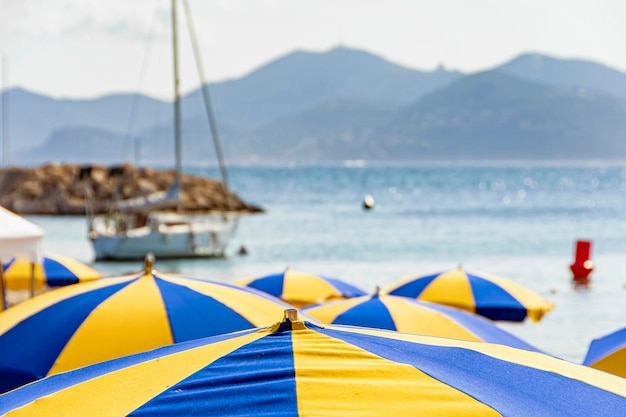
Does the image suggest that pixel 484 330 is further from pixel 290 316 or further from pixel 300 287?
pixel 300 287

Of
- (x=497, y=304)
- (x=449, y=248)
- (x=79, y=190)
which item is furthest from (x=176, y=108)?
(x=79, y=190)

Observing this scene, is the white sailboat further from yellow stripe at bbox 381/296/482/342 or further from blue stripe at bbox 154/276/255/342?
blue stripe at bbox 154/276/255/342

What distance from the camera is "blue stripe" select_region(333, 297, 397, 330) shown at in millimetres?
5969

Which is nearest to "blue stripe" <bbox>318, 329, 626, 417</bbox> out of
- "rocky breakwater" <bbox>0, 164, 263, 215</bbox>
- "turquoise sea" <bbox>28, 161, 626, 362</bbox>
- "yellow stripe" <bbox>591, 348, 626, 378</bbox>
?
"yellow stripe" <bbox>591, 348, 626, 378</bbox>

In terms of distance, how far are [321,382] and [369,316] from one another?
3639 millimetres

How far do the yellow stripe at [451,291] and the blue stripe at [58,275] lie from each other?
3.62 m

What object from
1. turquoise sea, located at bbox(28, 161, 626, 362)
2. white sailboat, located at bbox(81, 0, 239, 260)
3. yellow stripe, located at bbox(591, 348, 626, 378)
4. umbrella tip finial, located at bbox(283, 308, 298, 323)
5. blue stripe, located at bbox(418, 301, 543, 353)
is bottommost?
turquoise sea, located at bbox(28, 161, 626, 362)

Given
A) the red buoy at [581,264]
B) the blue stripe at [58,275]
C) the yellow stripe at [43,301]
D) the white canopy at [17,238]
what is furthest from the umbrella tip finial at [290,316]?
the red buoy at [581,264]

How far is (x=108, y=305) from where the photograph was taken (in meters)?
4.93

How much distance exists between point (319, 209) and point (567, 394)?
1980 inches

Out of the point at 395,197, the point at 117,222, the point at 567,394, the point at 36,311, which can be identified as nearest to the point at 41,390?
the point at 567,394

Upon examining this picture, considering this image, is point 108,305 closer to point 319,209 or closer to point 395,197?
point 319,209

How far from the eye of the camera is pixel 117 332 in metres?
4.76

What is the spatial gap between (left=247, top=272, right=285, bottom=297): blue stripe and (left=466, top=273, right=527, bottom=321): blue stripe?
5.98ft
